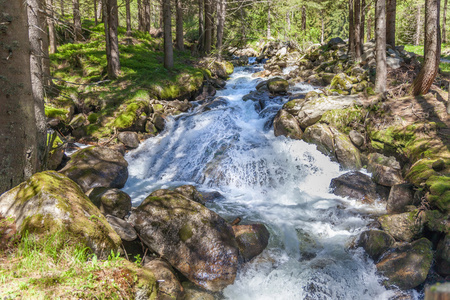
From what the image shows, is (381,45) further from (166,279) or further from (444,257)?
(166,279)

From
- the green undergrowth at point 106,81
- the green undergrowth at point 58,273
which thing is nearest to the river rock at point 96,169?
the green undergrowth at point 106,81

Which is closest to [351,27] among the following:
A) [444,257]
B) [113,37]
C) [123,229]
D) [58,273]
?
[113,37]

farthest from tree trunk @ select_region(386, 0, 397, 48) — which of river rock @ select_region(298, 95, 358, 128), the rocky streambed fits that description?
river rock @ select_region(298, 95, 358, 128)

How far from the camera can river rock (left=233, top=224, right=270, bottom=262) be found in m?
5.68

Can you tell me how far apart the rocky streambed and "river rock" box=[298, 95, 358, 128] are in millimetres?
44

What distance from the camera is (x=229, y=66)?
68.7 ft

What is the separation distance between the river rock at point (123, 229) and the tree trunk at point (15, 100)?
1636 mm

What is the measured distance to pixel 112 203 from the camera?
598cm

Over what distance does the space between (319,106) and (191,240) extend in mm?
7775

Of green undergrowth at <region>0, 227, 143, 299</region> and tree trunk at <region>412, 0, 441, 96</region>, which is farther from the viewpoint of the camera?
tree trunk at <region>412, 0, 441, 96</region>

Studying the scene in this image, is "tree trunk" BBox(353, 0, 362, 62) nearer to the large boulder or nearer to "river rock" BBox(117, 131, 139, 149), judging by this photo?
"river rock" BBox(117, 131, 139, 149)

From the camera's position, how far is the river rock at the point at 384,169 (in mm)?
7772

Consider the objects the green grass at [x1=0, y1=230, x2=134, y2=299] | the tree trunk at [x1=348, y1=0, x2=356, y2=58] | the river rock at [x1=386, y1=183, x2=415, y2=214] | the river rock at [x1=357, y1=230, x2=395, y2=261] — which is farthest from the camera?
the tree trunk at [x1=348, y1=0, x2=356, y2=58]

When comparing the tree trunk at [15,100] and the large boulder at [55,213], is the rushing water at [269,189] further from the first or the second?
the tree trunk at [15,100]
